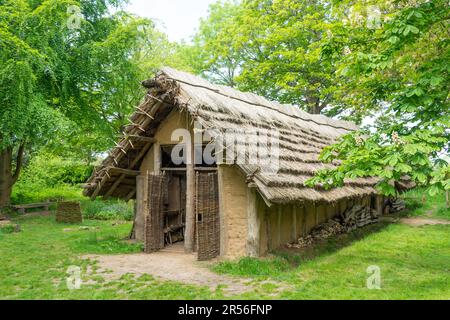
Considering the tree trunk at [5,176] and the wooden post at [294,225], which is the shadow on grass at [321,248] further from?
the tree trunk at [5,176]

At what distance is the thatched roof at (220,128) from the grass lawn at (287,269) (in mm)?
1427

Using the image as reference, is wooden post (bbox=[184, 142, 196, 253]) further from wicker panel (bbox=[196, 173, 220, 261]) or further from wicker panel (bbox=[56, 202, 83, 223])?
wicker panel (bbox=[56, 202, 83, 223])

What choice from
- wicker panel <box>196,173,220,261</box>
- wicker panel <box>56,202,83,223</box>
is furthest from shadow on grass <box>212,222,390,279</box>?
wicker panel <box>56,202,83,223</box>

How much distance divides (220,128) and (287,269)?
11.0 feet

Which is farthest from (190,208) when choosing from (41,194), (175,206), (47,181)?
(47,181)

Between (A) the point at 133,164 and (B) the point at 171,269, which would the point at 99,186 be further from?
(B) the point at 171,269

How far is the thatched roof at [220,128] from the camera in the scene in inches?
354

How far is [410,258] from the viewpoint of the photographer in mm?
9594

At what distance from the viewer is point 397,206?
19.3m

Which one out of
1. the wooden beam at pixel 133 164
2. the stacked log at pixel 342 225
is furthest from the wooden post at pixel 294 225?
the wooden beam at pixel 133 164

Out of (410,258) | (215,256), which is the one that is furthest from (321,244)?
(215,256)

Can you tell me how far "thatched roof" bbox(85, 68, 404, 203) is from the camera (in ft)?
29.5
